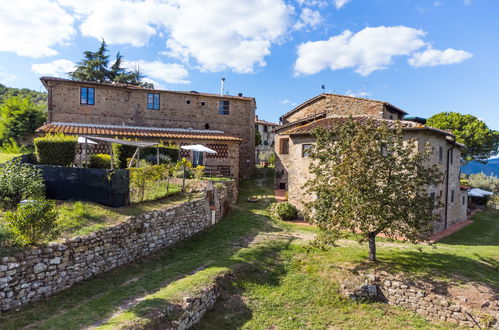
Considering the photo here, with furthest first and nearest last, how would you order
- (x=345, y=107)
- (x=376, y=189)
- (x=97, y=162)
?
(x=345, y=107) < (x=97, y=162) < (x=376, y=189)

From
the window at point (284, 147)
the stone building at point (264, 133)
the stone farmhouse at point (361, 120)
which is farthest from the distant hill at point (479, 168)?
the window at point (284, 147)

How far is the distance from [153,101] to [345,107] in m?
18.8

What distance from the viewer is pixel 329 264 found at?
13.0 m

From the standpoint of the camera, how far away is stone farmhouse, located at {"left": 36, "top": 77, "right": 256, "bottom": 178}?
1001 inches

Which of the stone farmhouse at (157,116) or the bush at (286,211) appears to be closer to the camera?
the bush at (286,211)

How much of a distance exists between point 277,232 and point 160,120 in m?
18.2

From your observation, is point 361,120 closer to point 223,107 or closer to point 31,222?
point 223,107

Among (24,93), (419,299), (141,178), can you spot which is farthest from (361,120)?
(24,93)

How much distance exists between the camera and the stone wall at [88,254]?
26.0ft

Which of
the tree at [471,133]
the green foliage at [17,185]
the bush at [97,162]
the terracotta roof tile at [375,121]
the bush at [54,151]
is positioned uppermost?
the tree at [471,133]

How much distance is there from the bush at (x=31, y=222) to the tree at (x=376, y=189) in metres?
10.5

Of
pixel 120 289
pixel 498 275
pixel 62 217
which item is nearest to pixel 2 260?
pixel 62 217

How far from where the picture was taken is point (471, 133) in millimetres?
36906

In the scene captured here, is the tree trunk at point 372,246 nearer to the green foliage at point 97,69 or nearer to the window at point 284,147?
the window at point 284,147
